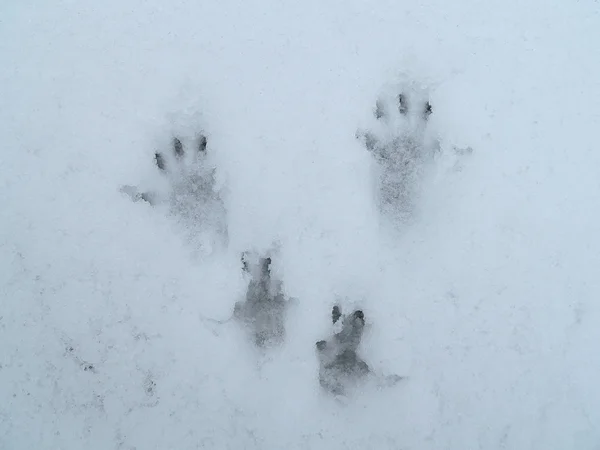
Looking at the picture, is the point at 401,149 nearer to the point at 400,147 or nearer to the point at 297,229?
the point at 400,147

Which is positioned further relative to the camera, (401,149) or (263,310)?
(401,149)

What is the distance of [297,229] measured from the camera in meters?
7.25

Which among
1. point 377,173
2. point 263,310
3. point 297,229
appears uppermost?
point 377,173

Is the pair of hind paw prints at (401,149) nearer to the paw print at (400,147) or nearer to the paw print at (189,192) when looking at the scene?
the paw print at (400,147)

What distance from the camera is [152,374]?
710 centimetres

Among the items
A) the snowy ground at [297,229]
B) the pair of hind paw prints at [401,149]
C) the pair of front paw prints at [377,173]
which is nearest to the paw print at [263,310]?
the snowy ground at [297,229]

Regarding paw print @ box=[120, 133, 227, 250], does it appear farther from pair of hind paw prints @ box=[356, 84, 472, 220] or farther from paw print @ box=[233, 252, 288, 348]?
pair of hind paw prints @ box=[356, 84, 472, 220]

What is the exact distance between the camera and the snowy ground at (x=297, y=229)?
7.00m

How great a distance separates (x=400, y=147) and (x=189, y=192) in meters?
3.26

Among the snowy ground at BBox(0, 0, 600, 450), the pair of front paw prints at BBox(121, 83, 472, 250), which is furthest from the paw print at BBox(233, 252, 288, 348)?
the pair of front paw prints at BBox(121, 83, 472, 250)

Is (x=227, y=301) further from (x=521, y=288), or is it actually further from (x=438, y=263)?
(x=521, y=288)

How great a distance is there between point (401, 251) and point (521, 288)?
1888 millimetres

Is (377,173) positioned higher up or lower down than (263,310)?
higher up

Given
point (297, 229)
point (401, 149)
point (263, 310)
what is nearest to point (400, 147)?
point (401, 149)
